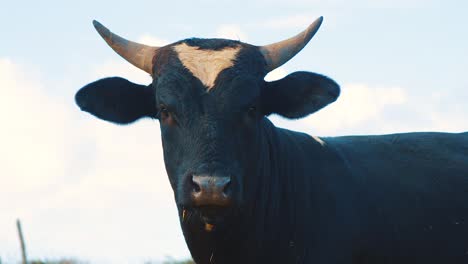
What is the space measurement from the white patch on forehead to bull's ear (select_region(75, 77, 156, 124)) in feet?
1.51

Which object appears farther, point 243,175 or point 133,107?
point 133,107

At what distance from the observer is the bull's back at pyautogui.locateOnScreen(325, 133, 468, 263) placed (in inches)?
325

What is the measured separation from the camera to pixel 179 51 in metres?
7.91

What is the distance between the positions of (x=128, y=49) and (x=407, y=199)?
8.96 ft

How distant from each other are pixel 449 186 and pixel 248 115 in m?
2.41

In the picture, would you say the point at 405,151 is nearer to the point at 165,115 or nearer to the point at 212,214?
the point at 165,115

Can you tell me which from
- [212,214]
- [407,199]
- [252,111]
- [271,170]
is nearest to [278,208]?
[271,170]

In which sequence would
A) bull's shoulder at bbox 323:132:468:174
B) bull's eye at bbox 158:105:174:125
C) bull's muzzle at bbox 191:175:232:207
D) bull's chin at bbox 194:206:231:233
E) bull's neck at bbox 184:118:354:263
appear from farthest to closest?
bull's shoulder at bbox 323:132:468:174
bull's neck at bbox 184:118:354:263
bull's eye at bbox 158:105:174:125
bull's chin at bbox 194:206:231:233
bull's muzzle at bbox 191:175:232:207

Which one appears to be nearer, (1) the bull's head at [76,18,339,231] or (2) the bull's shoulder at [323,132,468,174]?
(1) the bull's head at [76,18,339,231]

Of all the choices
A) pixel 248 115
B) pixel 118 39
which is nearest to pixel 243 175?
pixel 248 115

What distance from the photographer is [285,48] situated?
820 centimetres

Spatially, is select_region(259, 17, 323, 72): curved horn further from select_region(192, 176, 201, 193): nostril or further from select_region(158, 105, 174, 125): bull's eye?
select_region(192, 176, 201, 193): nostril

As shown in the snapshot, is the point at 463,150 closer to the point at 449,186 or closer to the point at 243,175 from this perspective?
the point at 449,186

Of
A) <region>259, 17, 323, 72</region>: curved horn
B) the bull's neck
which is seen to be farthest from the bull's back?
<region>259, 17, 323, 72</region>: curved horn
